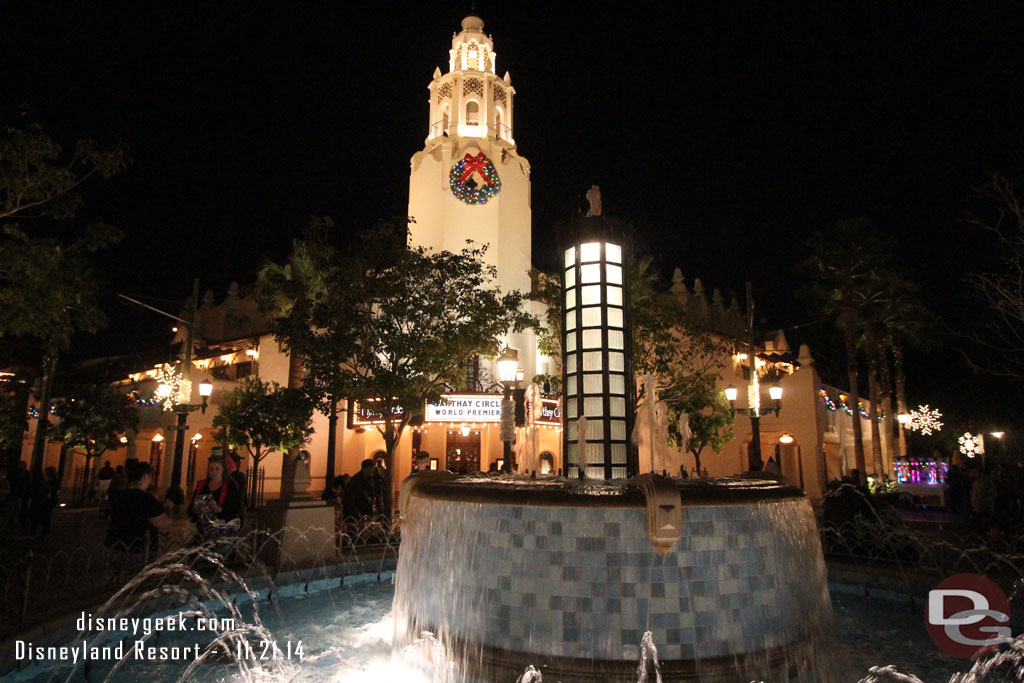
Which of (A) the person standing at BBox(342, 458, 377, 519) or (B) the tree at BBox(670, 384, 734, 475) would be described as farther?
(B) the tree at BBox(670, 384, 734, 475)

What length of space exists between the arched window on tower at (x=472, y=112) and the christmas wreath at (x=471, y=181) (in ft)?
11.2

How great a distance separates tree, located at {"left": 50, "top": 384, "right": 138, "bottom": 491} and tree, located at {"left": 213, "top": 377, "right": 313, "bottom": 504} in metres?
3.91

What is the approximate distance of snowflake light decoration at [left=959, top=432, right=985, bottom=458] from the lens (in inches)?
1350

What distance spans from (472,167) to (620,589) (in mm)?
31181

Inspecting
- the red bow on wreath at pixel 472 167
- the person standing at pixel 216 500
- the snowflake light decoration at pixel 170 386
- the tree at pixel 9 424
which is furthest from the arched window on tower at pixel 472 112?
the person standing at pixel 216 500

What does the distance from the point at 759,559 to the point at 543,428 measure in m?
27.8

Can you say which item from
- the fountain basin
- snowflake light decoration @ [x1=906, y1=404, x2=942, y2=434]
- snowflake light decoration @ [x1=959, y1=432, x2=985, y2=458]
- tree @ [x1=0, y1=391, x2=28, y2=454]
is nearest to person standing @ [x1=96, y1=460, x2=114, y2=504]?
tree @ [x1=0, y1=391, x2=28, y2=454]

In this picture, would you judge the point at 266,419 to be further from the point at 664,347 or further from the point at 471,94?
the point at 471,94

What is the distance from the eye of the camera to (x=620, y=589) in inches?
229

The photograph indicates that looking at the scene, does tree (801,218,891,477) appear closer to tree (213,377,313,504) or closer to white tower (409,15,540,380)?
white tower (409,15,540,380)

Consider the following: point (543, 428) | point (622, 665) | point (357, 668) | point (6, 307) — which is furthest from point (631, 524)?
point (543, 428)

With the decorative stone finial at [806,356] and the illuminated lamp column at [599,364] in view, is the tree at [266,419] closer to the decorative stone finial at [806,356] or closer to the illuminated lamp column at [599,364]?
the illuminated lamp column at [599,364]

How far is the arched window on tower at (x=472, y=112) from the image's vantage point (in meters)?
36.9

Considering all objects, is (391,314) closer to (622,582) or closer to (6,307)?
(6,307)
